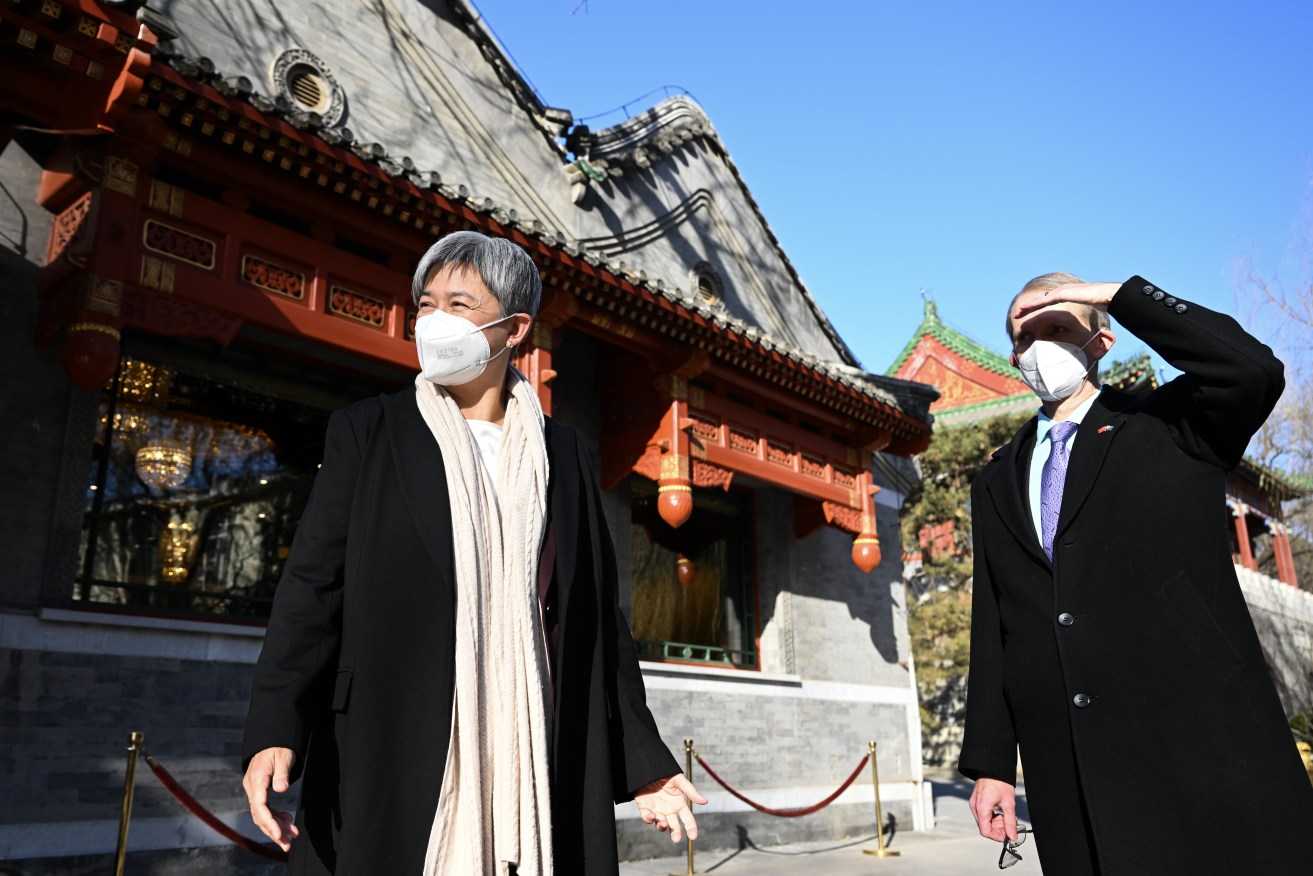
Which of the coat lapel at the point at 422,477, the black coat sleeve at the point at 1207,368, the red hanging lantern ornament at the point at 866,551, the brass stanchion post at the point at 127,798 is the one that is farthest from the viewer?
the red hanging lantern ornament at the point at 866,551

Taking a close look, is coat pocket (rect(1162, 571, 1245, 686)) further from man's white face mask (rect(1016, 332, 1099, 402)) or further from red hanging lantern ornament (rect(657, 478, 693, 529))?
red hanging lantern ornament (rect(657, 478, 693, 529))

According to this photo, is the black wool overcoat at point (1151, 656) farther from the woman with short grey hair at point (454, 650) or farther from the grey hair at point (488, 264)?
the grey hair at point (488, 264)

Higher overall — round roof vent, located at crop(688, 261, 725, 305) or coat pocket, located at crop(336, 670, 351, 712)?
round roof vent, located at crop(688, 261, 725, 305)

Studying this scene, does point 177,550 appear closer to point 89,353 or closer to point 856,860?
point 89,353

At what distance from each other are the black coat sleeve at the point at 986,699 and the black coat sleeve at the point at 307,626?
1.38 m

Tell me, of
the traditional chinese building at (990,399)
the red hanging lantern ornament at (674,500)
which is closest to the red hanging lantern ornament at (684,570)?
the red hanging lantern ornament at (674,500)

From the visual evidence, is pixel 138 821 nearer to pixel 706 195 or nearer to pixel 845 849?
pixel 845 849

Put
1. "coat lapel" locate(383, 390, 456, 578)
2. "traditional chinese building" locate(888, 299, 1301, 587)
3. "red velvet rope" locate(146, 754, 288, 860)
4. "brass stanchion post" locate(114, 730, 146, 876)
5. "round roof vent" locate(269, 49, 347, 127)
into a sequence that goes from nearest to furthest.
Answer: "coat lapel" locate(383, 390, 456, 578)
"brass stanchion post" locate(114, 730, 146, 876)
"red velvet rope" locate(146, 754, 288, 860)
"round roof vent" locate(269, 49, 347, 127)
"traditional chinese building" locate(888, 299, 1301, 587)

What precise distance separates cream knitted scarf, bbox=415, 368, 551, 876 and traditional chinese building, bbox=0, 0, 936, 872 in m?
3.75

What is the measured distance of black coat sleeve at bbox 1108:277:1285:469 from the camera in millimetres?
2027

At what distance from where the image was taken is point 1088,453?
2297 mm

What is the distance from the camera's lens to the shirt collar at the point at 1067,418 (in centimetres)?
246

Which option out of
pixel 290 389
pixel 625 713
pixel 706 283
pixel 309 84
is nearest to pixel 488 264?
pixel 625 713

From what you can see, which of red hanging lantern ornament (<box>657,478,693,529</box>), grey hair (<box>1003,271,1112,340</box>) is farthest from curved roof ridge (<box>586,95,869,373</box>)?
grey hair (<box>1003,271,1112,340</box>)
